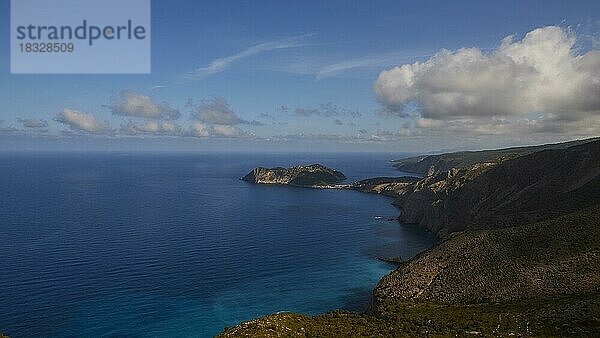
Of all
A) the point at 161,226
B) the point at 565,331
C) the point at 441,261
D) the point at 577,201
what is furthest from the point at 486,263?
the point at 161,226

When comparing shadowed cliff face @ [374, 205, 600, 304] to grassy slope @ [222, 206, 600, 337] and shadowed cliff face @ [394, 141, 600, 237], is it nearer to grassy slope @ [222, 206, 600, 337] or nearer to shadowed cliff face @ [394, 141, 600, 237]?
grassy slope @ [222, 206, 600, 337]

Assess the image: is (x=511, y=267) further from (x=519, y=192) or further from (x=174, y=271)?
(x=174, y=271)

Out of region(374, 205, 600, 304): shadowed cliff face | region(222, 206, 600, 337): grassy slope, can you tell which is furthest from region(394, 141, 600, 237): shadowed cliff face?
region(222, 206, 600, 337): grassy slope

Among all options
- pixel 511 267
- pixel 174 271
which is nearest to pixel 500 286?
pixel 511 267

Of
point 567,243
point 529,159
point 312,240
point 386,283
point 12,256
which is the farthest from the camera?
point 529,159

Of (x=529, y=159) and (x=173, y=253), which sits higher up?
(x=529, y=159)

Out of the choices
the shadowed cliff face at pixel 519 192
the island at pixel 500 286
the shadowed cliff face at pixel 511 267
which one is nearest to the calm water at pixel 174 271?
the shadowed cliff face at pixel 511 267

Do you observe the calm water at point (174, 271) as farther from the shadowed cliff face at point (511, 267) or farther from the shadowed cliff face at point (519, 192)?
the shadowed cliff face at point (519, 192)

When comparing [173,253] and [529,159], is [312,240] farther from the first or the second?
[529,159]
